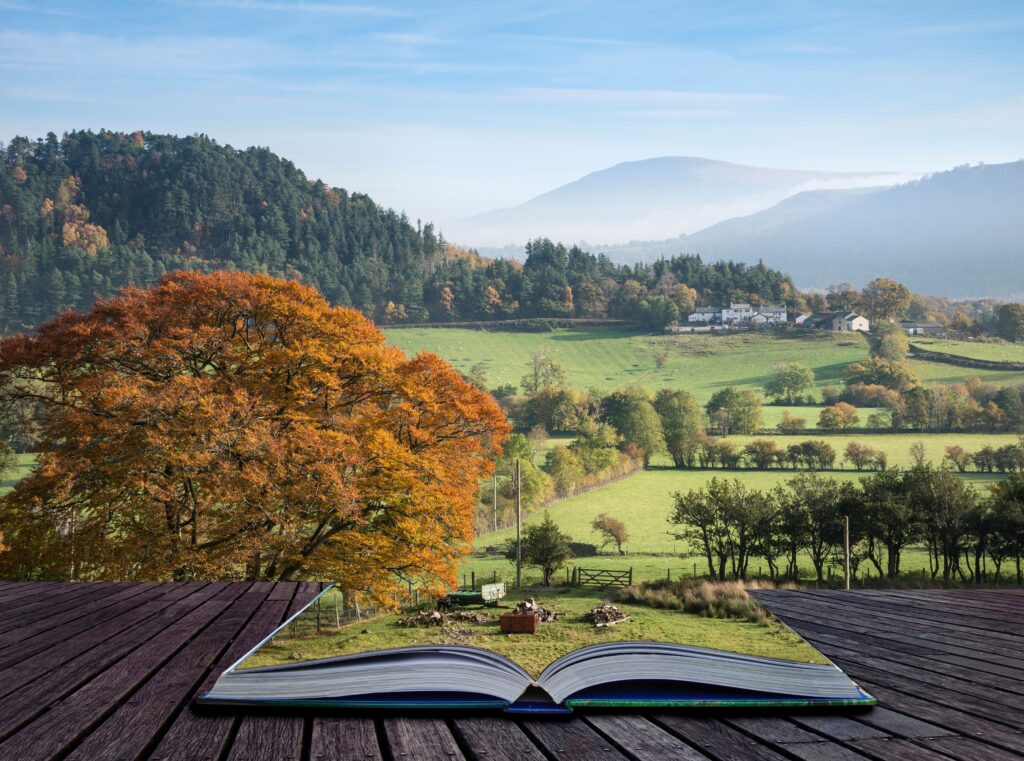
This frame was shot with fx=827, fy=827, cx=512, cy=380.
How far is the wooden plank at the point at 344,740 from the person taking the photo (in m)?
1.49

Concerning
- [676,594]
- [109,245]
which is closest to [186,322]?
[676,594]

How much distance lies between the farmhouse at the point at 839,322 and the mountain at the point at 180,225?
1086 inches

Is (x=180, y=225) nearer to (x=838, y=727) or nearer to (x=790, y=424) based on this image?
(x=790, y=424)

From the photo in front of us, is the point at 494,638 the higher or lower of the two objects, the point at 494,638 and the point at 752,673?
the lower

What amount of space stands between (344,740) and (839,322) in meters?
61.2

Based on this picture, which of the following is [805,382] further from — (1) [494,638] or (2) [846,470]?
(1) [494,638]

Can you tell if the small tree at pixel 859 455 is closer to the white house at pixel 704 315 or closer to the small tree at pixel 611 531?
the small tree at pixel 611 531

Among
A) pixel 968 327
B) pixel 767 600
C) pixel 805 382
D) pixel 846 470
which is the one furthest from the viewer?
pixel 968 327

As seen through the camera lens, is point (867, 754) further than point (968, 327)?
No

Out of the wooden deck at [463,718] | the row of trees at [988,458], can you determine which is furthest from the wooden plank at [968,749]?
the row of trees at [988,458]

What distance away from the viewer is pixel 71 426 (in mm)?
11570

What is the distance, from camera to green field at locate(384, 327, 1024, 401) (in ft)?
164

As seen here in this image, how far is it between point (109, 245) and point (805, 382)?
4565 cm

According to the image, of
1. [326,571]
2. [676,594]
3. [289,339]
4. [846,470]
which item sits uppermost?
[289,339]
